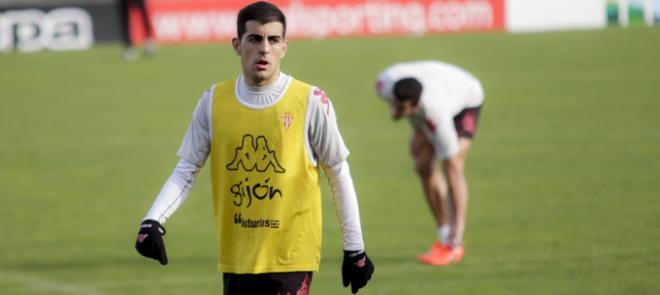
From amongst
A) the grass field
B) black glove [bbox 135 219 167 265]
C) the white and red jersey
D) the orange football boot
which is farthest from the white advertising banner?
black glove [bbox 135 219 167 265]

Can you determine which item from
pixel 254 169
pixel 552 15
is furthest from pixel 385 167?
pixel 552 15

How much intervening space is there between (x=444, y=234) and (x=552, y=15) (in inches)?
896

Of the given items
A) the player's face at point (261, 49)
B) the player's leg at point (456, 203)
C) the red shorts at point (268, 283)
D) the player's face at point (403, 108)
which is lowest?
the player's leg at point (456, 203)

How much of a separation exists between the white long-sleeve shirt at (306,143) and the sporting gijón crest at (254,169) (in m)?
0.18

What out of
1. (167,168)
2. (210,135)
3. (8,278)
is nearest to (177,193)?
(210,135)

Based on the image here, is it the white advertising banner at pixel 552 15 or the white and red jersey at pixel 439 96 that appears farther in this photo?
the white advertising banner at pixel 552 15

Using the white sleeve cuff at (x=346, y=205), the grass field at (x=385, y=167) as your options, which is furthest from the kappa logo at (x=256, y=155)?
the grass field at (x=385, y=167)

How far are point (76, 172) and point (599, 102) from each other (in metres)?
9.64

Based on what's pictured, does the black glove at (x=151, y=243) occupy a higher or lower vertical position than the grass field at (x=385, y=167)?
higher

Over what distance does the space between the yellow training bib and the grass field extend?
14.1 feet

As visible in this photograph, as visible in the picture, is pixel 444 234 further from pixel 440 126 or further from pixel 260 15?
pixel 260 15

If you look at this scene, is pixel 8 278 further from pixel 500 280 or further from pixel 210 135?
pixel 210 135

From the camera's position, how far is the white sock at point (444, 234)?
1218 cm

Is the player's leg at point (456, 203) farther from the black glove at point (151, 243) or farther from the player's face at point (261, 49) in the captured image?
the black glove at point (151, 243)
